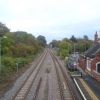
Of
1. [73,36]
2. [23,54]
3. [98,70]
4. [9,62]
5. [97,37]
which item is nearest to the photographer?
[98,70]

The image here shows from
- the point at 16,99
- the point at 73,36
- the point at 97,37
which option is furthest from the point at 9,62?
the point at 73,36

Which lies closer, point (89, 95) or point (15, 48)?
point (89, 95)

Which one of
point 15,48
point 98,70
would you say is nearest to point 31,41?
point 15,48

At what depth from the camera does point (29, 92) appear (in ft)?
107

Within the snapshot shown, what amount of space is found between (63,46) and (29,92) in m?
85.7

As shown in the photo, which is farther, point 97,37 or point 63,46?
point 63,46

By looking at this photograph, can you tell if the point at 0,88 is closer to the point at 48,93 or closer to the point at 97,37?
the point at 48,93

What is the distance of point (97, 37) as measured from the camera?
6412cm

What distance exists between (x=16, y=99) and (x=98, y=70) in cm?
1793

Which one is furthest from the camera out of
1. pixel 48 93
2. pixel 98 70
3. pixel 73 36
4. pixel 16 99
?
pixel 73 36

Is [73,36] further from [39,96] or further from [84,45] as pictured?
[39,96]

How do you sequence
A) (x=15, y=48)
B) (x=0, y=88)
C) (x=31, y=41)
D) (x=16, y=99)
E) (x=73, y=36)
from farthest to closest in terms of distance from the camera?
(x=73, y=36) → (x=31, y=41) → (x=15, y=48) → (x=0, y=88) → (x=16, y=99)

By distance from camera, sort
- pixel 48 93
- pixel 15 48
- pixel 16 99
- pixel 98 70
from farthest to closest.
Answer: pixel 15 48, pixel 98 70, pixel 48 93, pixel 16 99

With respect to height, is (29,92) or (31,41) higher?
(31,41)
